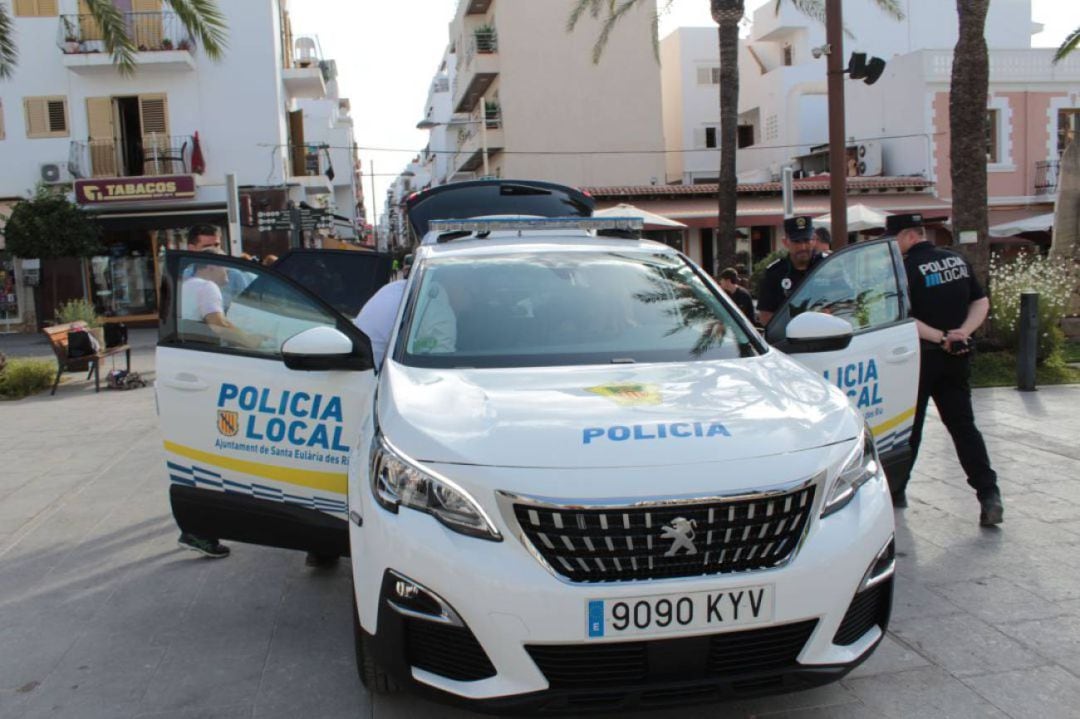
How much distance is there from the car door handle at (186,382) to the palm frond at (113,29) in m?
8.12

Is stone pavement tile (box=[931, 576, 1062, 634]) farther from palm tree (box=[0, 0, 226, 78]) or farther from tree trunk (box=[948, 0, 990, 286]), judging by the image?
palm tree (box=[0, 0, 226, 78])

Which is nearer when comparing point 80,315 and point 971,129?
point 971,129

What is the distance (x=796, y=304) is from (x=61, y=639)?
4.13 meters

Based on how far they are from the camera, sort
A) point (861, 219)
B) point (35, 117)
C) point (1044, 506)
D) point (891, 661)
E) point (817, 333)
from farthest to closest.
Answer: point (35, 117)
point (861, 219)
point (1044, 506)
point (817, 333)
point (891, 661)

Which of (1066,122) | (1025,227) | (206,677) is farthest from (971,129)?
(1066,122)

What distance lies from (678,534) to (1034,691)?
5.60 ft

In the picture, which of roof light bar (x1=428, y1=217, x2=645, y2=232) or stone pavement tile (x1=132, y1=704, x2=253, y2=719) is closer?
stone pavement tile (x1=132, y1=704, x2=253, y2=719)

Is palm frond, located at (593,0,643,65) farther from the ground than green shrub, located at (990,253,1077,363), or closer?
farther from the ground

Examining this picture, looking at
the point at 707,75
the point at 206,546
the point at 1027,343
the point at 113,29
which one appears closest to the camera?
the point at 206,546

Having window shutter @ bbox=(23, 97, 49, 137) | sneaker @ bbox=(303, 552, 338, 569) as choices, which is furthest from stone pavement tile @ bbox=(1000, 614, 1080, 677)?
window shutter @ bbox=(23, 97, 49, 137)

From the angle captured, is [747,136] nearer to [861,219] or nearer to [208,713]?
[861,219]

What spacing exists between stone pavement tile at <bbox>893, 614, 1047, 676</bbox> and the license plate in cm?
138

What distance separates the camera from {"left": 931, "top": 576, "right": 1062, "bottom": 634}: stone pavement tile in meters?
4.21

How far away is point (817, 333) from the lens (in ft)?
13.6
